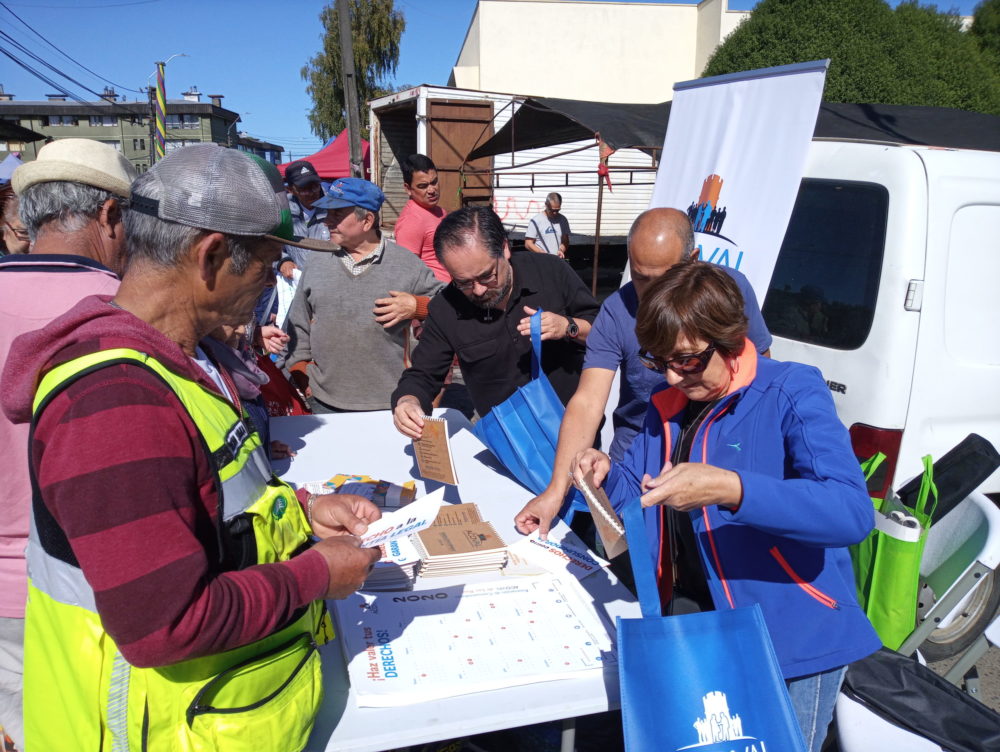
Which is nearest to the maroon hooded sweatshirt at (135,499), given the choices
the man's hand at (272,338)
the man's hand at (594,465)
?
the man's hand at (594,465)

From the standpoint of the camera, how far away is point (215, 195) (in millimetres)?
1022

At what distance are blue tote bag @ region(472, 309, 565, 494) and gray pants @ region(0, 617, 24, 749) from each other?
54.1 inches

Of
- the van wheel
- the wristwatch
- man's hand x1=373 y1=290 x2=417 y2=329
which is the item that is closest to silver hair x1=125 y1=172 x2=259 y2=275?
the wristwatch

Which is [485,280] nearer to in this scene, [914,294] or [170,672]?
[914,294]

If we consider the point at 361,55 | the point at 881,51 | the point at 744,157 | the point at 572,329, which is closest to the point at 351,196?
the point at 572,329

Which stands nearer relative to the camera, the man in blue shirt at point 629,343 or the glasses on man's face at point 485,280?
the man in blue shirt at point 629,343

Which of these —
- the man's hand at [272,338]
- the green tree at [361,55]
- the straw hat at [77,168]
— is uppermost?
the green tree at [361,55]

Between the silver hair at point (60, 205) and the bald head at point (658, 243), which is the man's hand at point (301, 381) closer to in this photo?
the silver hair at point (60, 205)

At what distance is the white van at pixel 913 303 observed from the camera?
2490mm

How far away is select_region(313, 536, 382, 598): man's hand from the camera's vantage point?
3.65 ft

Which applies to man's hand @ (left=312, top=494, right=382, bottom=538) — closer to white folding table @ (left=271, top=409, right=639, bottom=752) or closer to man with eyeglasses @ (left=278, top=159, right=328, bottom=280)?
white folding table @ (left=271, top=409, right=639, bottom=752)

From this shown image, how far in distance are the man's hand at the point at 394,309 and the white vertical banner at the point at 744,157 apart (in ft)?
4.74

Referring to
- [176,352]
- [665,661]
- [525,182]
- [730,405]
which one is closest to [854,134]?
[730,405]

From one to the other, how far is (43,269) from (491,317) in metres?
1.58
